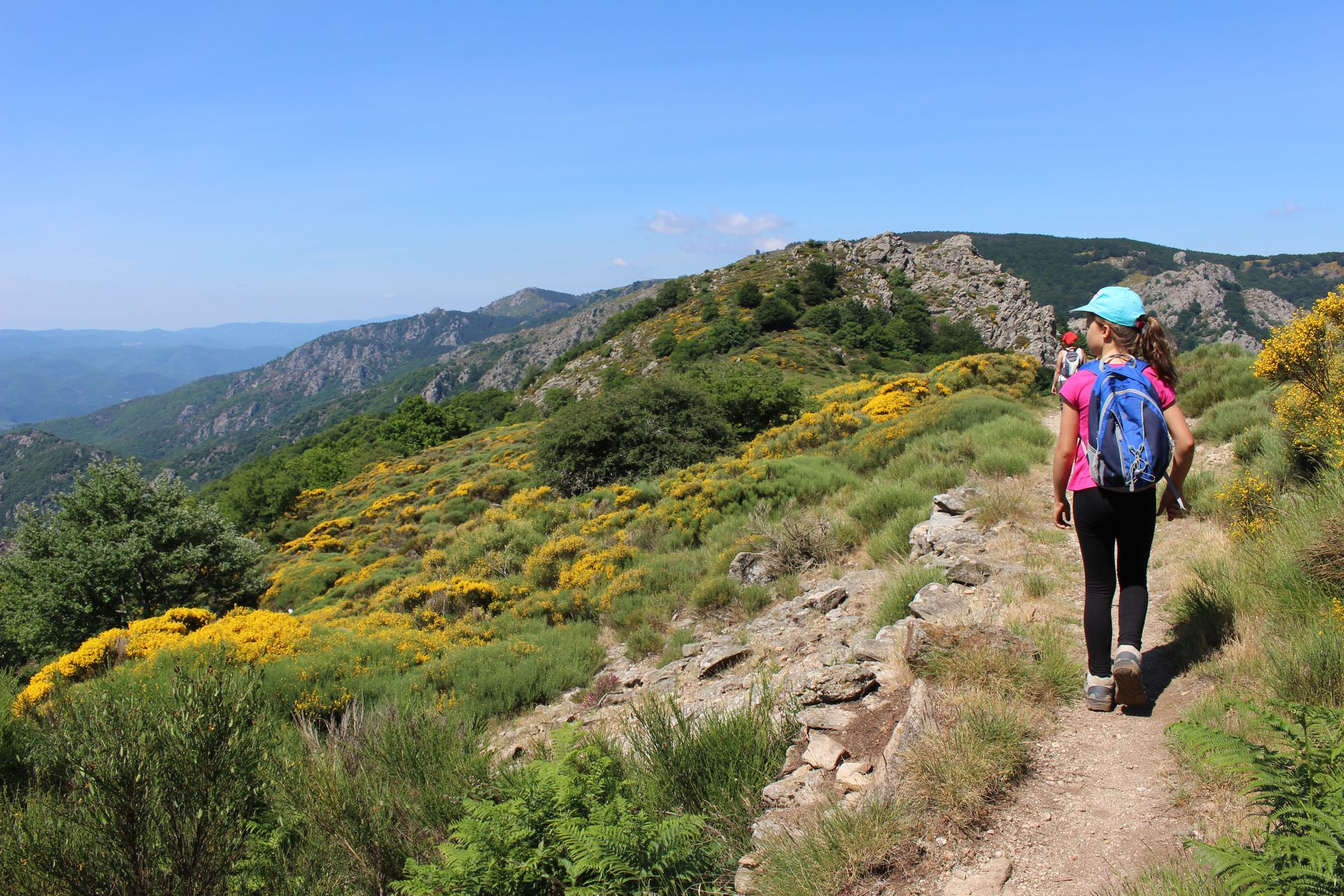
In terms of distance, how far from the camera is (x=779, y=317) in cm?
5028

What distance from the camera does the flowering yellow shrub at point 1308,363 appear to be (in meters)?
5.45

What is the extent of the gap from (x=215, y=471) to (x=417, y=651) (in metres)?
187

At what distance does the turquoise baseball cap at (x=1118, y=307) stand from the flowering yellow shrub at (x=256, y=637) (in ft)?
27.1

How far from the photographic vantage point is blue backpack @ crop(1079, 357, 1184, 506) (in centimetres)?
308

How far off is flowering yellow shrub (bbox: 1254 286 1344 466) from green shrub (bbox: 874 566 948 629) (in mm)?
2955

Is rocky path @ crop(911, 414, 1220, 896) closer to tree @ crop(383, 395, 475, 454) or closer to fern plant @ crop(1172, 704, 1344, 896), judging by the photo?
fern plant @ crop(1172, 704, 1344, 896)

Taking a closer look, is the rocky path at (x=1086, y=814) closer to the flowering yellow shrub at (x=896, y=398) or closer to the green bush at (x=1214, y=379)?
the green bush at (x=1214, y=379)

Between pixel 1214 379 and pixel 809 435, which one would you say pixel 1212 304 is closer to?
pixel 809 435

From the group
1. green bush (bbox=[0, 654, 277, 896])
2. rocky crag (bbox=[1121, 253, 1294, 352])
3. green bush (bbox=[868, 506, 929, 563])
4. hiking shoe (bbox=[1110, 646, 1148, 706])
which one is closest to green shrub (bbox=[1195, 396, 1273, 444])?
green bush (bbox=[868, 506, 929, 563])

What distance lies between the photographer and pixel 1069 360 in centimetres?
392

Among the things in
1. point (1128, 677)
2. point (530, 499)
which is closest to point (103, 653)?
point (530, 499)

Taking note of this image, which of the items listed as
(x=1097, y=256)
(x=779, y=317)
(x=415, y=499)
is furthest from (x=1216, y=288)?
(x=415, y=499)

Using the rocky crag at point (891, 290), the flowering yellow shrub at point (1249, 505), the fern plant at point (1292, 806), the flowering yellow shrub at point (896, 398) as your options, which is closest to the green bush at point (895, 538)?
the flowering yellow shrub at point (1249, 505)

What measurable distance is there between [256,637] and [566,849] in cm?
662
